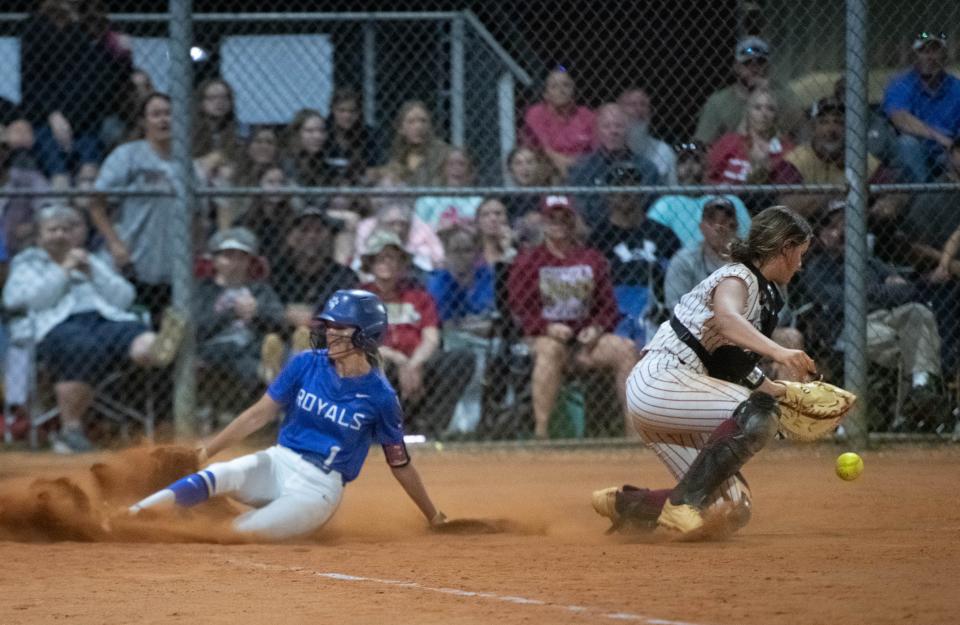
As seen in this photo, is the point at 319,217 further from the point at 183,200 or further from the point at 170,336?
the point at 170,336

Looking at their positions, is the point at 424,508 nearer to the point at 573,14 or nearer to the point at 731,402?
the point at 731,402

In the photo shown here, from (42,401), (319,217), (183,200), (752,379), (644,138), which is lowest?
(42,401)

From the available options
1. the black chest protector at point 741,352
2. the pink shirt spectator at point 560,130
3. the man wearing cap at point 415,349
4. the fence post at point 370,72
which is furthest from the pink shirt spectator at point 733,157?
the black chest protector at point 741,352

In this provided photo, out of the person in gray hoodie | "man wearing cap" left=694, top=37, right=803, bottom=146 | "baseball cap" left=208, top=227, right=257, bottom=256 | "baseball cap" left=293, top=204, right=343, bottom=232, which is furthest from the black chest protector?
the person in gray hoodie

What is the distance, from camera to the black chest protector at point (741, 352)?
18.1 ft

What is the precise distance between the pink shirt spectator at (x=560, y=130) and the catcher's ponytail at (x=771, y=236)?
3.88m

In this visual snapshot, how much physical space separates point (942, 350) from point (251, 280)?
4333 millimetres

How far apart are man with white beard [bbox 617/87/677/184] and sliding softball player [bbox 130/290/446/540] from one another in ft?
12.4

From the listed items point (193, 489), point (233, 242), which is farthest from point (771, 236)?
point (233, 242)

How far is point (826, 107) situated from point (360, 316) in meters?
4.25

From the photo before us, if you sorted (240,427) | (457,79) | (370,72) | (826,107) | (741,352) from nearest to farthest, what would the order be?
(741,352), (240,427), (826,107), (457,79), (370,72)

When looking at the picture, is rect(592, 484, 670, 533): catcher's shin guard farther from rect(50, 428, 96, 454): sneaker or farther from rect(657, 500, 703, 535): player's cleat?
rect(50, 428, 96, 454): sneaker

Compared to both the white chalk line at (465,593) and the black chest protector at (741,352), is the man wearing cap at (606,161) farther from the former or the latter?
the white chalk line at (465,593)

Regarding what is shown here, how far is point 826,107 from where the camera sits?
29.0ft
